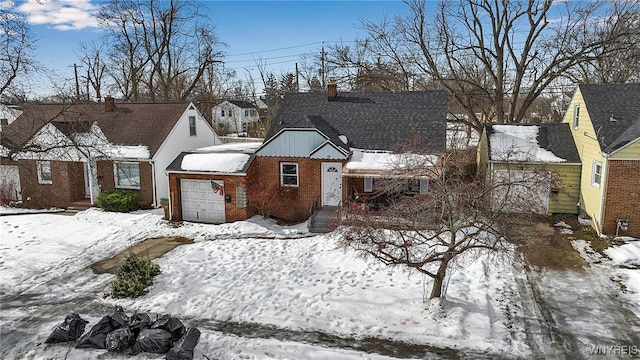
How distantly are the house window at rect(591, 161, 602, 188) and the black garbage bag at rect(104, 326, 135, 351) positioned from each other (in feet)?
52.8

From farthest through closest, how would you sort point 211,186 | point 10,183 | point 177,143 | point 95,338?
point 10,183
point 177,143
point 211,186
point 95,338

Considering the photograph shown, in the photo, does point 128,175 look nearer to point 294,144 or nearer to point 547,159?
point 294,144

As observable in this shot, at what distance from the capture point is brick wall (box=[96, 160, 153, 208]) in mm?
22070

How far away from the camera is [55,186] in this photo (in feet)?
77.2

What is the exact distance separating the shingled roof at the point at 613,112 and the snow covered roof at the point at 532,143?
186 centimetres

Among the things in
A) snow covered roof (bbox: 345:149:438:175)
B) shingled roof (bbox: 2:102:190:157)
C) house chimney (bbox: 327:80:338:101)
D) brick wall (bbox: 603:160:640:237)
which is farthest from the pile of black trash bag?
house chimney (bbox: 327:80:338:101)

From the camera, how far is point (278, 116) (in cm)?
2155

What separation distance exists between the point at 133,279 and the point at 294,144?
8.94m

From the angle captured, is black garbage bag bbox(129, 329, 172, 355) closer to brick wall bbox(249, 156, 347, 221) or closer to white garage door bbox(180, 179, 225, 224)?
brick wall bbox(249, 156, 347, 221)

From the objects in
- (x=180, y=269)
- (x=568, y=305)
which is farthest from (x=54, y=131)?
(x=568, y=305)

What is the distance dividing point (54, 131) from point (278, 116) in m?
11.9

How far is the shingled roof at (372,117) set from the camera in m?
19.3

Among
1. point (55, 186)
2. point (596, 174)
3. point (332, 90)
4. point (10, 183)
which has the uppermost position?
point (332, 90)

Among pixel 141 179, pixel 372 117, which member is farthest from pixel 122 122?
pixel 372 117
